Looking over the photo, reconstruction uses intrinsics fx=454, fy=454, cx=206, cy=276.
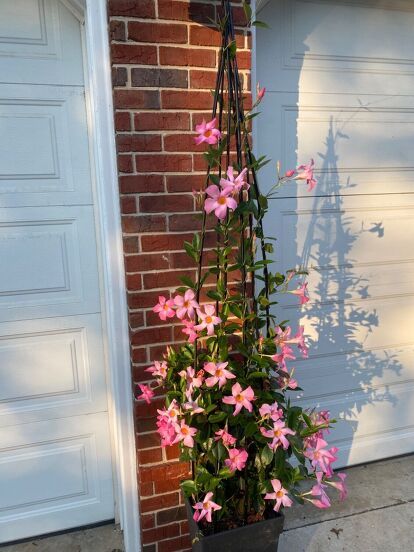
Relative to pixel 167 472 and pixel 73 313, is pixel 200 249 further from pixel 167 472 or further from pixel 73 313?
pixel 167 472

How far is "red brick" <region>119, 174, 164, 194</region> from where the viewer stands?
5.68 ft

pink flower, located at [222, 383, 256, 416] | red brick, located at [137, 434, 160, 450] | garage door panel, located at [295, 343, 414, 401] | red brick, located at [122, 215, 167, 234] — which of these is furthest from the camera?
garage door panel, located at [295, 343, 414, 401]

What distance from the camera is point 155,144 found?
5.71 ft

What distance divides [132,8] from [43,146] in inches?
26.8

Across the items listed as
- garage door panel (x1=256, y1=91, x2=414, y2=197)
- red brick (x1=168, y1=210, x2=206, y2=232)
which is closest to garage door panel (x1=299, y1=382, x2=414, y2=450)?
garage door panel (x1=256, y1=91, x2=414, y2=197)

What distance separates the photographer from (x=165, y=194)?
1.78 metres

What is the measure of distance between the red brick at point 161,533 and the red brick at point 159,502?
105 millimetres

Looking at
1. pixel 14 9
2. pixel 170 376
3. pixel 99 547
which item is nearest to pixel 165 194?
pixel 170 376

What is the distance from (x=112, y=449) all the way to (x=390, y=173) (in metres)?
2.05

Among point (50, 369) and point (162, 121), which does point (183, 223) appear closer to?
point (162, 121)

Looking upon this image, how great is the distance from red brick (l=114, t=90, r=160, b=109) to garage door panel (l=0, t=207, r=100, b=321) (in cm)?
56

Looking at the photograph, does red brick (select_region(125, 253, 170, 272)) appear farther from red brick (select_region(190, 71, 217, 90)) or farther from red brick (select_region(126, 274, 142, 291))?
red brick (select_region(190, 71, 217, 90))

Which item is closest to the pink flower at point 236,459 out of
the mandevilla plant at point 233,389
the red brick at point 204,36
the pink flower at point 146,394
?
the mandevilla plant at point 233,389

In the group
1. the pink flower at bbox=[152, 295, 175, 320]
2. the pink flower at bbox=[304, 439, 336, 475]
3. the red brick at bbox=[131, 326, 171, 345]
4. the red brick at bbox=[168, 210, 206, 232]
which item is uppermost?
the red brick at bbox=[168, 210, 206, 232]
